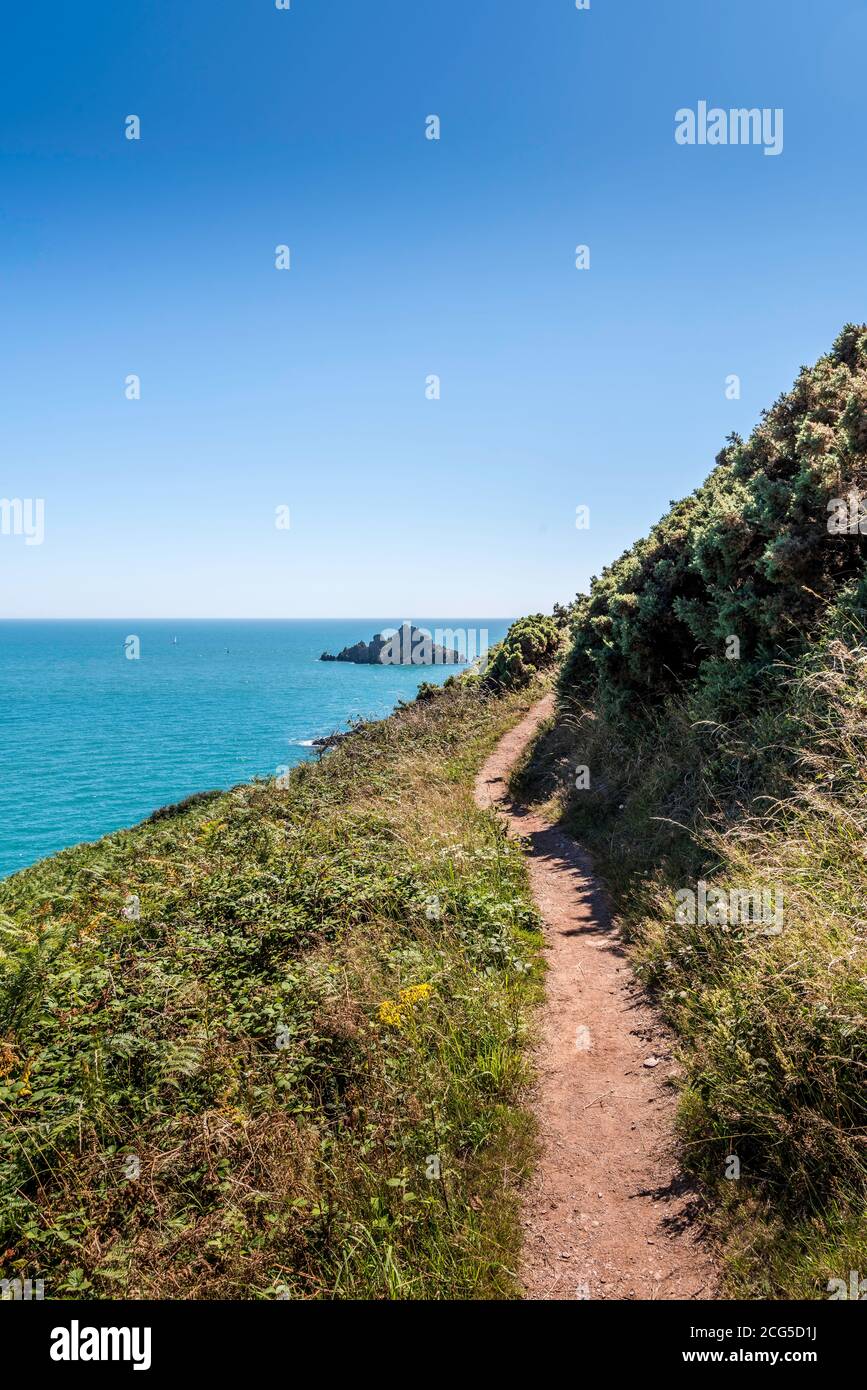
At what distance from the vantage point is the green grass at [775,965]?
3775 mm

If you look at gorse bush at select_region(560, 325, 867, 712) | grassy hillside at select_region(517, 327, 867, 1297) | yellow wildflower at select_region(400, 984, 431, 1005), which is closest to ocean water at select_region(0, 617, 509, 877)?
gorse bush at select_region(560, 325, 867, 712)

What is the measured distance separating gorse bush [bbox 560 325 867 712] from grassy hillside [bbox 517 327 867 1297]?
40mm

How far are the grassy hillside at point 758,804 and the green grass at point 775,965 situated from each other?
18 mm

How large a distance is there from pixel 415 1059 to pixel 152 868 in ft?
25.9

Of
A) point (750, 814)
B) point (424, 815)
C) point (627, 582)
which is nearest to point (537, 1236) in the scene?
point (750, 814)

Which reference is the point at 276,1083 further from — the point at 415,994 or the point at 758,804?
the point at 758,804

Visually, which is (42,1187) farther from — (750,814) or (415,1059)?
(750,814)

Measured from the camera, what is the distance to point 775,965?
16.0 ft

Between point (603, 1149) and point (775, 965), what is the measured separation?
191 cm

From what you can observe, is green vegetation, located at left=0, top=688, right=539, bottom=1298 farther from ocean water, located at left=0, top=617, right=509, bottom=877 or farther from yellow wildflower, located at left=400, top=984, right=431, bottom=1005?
ocean water, located at left=0, top=617, right=509, bottom=877

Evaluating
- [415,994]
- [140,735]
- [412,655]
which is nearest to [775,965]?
[415,994]

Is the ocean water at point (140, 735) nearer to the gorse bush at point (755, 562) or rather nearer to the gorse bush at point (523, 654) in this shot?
the gorse bush at point (523, 654)

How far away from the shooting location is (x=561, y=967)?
7.39 meters

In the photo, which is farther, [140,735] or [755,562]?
[140,735]
